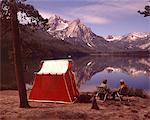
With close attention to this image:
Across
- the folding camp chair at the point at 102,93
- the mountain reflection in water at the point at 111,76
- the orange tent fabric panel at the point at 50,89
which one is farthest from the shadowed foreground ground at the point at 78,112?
the mountain reflection in water at the point at 111,76

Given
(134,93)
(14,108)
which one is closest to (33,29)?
(14,108)

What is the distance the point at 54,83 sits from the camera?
1695 centimetres

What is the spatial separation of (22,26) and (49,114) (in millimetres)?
4859

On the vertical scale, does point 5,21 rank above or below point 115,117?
above

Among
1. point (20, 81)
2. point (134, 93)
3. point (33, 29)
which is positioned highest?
point (33, 29)

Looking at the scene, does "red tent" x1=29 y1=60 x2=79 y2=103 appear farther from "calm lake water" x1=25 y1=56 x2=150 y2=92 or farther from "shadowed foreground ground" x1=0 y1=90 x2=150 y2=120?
"calm lake water" x1=25 y1=56 x2=150 y2=92

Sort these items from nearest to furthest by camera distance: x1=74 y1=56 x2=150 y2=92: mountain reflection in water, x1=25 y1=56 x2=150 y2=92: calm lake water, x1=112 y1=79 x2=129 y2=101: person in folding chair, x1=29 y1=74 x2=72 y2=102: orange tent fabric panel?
x1=29 y1=74 x2=72 y2=102: orange tent fabric panel < x1=112 y1=79 x2=129 y2=101: person in folding chair < x1=25 y1=56 x2=150 y2=92: calm lake water < x1=74 y1=56 x2=150 y2=92: mountain reflection in water

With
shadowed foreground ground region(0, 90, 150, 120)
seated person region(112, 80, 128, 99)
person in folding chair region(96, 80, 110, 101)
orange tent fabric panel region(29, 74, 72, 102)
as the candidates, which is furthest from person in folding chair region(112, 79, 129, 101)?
orange tent fabric panel region(29, 74, 72, 102)

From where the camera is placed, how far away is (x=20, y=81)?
577 inches

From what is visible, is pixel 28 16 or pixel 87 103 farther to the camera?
pixel 87 103

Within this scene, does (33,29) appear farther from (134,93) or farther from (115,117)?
(134,93)

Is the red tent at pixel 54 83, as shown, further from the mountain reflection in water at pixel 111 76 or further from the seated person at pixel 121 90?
the mountain reflection in water at pixel 111 76

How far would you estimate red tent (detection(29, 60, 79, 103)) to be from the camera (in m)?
16.8

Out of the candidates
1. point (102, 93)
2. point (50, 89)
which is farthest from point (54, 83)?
point (102, 93)
